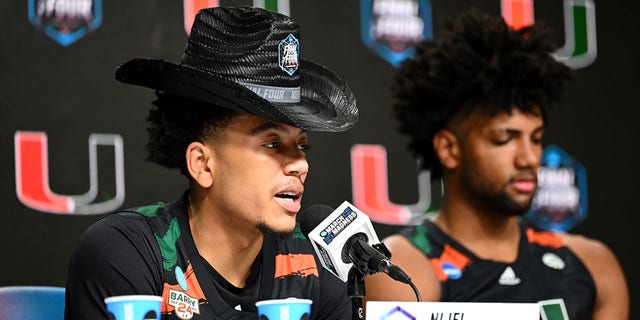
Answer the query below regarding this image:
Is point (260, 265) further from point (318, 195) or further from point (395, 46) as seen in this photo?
point (395, 46)

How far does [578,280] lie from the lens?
308 centimetres

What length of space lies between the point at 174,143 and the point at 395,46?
1.42 meters

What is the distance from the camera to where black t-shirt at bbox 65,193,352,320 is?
204 centimetres

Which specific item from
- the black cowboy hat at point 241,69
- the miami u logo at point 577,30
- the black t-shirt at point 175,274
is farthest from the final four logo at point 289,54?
the miami u logo at point 577,30

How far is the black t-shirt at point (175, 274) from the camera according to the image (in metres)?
2.04

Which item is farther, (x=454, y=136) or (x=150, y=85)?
(x=454, y=136)

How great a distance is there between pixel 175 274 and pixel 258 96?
0.42 meters

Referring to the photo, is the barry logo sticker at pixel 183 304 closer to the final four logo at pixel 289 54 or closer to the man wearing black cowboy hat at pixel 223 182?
the man wearing black cowboy hat at pixel 223 182

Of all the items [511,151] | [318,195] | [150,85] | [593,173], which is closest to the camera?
[150,85]

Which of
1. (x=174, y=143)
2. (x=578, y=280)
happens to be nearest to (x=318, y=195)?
(x=578, y=280)

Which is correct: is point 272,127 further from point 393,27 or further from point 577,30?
point 577,30

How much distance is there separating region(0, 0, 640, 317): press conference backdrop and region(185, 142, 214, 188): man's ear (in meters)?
0.85

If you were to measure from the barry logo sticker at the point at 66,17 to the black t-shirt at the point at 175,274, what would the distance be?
3.14 ft

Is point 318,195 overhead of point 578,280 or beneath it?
overhead
